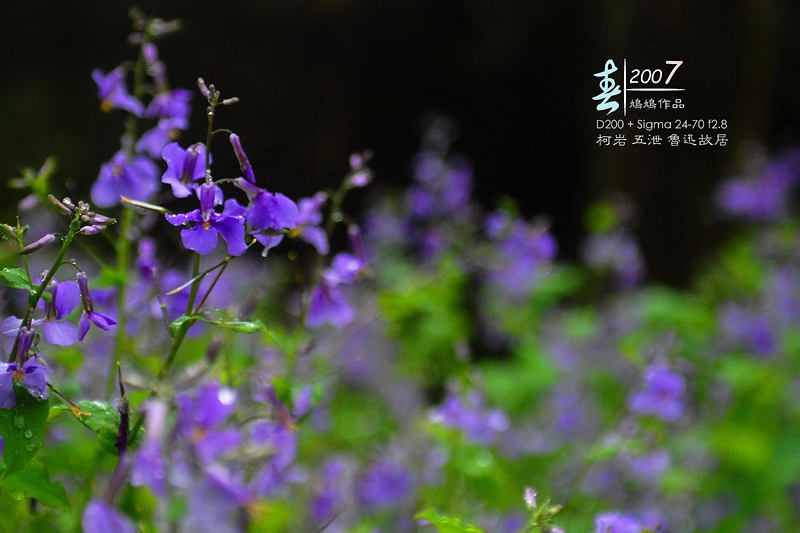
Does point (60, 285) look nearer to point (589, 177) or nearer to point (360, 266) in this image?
point (360, 266)

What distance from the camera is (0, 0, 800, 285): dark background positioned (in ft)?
11.2

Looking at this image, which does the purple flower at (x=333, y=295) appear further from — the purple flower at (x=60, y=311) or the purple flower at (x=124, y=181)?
the purple flower at (x=60, y=311)

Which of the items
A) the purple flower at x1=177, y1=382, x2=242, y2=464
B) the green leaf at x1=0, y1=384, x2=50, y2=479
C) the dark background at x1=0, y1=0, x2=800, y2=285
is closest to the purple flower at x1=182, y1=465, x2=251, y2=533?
the purple flower at x1=177, y1=382, x2=242, y2=464

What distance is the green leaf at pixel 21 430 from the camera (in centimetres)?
78

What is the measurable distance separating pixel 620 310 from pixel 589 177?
142 centimetres

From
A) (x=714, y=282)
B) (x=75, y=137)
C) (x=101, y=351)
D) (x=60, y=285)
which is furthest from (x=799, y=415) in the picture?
(x=75, y=137)

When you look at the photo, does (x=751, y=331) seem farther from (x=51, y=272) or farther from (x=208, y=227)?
(x=51, y=272)

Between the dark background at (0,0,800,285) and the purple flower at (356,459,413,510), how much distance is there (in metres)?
2.25

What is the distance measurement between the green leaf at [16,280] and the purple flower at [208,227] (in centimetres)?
15


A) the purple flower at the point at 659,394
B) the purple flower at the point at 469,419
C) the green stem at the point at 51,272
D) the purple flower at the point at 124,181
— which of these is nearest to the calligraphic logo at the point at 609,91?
the purple flower at the point at 659,394

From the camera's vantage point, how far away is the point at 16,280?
77 centimetres

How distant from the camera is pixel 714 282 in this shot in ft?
9.04

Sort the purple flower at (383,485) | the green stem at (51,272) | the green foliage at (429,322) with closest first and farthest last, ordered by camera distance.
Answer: the green stem at (51,272), the purple flower at (383,485), the green foliage at (429,322)

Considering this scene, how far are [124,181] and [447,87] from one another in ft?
13.7
